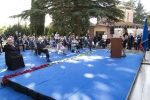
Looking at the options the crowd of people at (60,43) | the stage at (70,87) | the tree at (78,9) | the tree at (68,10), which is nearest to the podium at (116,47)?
the crowd of people at (60,43)

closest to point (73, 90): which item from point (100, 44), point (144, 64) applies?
point (144, 64)

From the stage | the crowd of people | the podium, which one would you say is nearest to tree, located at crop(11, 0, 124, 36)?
the crowd of people

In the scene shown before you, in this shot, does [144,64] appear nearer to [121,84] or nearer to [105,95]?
[121,84]

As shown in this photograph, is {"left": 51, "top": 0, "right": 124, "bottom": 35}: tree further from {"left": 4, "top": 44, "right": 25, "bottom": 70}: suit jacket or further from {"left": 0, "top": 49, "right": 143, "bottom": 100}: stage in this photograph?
{"left": 0, "top": 49, "right": 143, "bottom": 100}: stage

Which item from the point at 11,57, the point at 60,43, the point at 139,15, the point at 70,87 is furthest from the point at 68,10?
the point at 139,15

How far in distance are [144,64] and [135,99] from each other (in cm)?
419

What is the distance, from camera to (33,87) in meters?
3.91

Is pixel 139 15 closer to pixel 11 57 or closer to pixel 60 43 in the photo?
pixel 60 43

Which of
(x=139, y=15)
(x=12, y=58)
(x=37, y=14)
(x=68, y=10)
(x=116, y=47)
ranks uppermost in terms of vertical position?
(x=139, y=15)

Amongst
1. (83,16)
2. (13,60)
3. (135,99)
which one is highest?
(83,16)

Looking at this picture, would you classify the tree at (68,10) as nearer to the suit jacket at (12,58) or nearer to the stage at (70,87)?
the suit jacket at (12,58)

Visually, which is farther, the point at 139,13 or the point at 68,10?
the point at 139,13

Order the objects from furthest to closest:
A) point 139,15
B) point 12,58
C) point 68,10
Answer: point 139,15 < point 68,10 < point 12,58

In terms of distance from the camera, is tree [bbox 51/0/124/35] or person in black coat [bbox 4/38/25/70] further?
tree [bbox 51/0/124/35]
